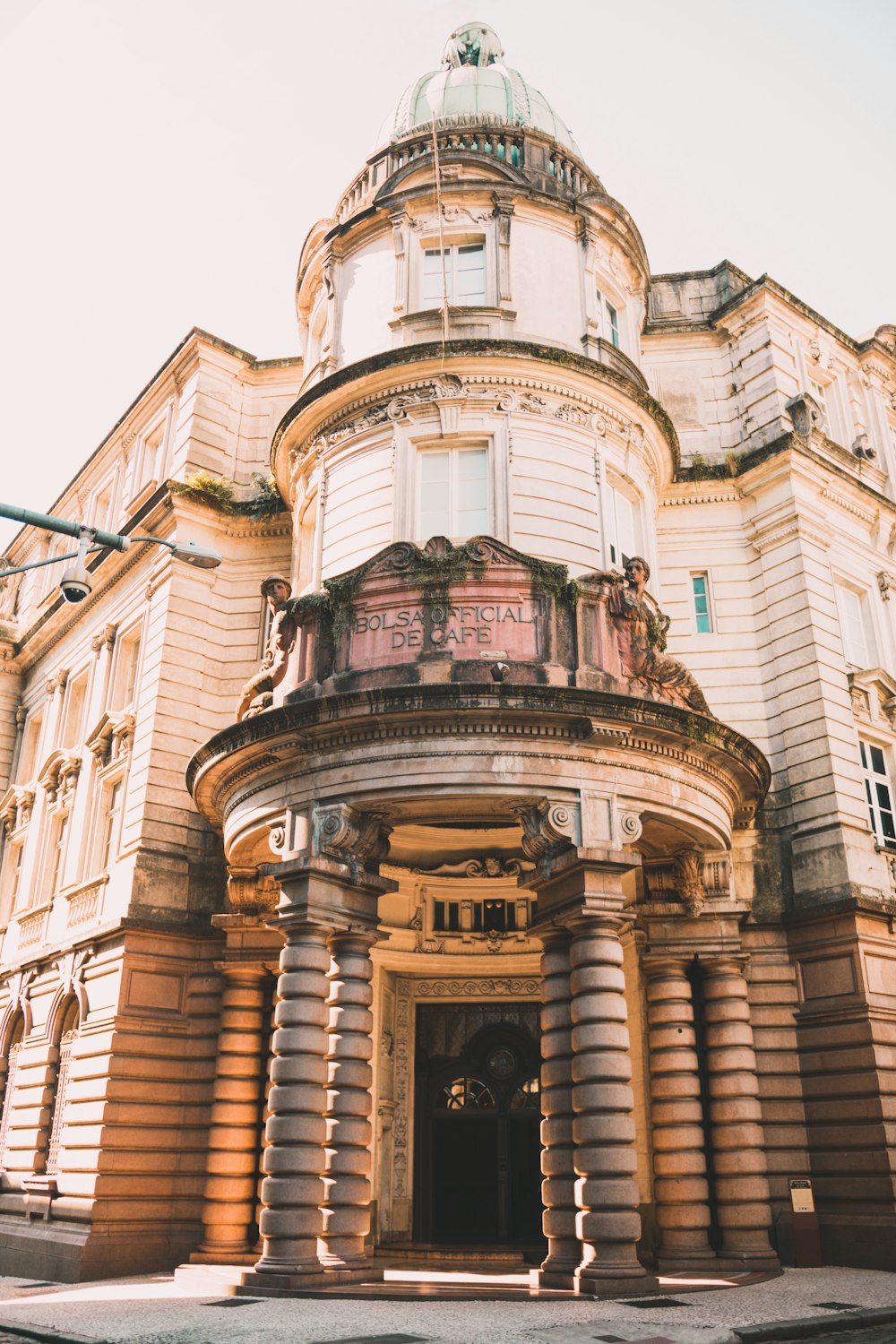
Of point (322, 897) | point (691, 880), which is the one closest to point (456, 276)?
point (691, 880)

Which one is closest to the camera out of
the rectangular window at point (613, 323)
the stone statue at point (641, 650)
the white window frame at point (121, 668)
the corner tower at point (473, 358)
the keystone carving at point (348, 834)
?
the keystone carving at point (348, 834)

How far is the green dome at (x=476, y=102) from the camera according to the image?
25000 millimetres

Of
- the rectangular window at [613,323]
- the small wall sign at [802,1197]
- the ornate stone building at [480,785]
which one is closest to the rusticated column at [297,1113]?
the ornate stone building at [480,785]

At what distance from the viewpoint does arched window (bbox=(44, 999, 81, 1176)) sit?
2138 cm

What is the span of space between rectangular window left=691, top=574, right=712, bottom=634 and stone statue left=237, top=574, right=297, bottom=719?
875 cm

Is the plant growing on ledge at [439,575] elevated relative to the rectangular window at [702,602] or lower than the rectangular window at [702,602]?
lower

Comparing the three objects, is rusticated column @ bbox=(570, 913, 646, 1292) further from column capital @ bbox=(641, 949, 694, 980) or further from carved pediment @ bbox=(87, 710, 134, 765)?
carved pediment @ bbox=(87, 710, 134, 765)

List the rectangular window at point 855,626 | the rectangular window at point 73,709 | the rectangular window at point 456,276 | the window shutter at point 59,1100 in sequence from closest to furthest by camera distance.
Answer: the window shutter at point 59,1100, the rectangular window at point 456,276, the rectangular window at point 855,626, the rectangular window at point 73,709

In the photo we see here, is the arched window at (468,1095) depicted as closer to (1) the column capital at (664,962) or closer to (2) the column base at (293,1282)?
(1) the column capital at (664,962)

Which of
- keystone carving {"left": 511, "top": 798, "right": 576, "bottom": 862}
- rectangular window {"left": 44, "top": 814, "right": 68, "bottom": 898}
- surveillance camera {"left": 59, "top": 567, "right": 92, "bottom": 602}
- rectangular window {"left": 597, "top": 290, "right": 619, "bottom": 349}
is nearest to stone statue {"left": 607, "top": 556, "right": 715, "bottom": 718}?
keystone carving {"left": 511, "top": 798, "right": 576, "bottom": 862}

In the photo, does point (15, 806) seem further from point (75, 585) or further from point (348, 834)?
point (75, 585)

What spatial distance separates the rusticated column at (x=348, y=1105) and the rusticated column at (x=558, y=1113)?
2431 mm

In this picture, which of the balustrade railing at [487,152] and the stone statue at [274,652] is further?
the balustrade railing at [487,152]

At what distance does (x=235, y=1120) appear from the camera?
19.0 metres
